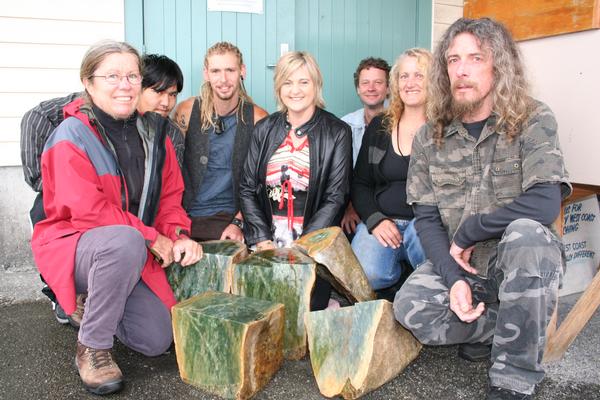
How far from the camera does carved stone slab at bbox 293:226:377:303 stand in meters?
2.51

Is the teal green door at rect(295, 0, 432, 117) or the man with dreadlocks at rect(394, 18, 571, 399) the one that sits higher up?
the teal green door at rect(295, 0, 432, 117)

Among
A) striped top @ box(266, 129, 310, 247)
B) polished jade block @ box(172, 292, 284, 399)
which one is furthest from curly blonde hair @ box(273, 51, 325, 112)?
polished jade block @ box(172, 292, 284, 399)

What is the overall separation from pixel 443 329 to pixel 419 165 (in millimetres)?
767

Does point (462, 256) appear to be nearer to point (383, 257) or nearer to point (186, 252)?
point (383, 257)

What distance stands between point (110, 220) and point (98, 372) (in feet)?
2.07

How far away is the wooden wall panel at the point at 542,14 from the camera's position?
8.02 ft

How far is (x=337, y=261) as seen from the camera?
2.54 meters

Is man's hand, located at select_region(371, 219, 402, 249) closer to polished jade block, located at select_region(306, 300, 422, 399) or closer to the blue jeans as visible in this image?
the blue jeans

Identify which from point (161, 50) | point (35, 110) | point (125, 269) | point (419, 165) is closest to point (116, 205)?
point (125, 269)

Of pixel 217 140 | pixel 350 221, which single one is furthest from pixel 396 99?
pixel 217 140

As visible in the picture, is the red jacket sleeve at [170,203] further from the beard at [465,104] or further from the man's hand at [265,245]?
the beard at [465,104]

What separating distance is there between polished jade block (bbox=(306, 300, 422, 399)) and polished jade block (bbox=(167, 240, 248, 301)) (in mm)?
591

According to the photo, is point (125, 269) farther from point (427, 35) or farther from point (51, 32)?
point (427, 35)

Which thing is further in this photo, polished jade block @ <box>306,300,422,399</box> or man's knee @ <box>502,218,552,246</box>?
polished jade block @ <box>306,300,422,399</box>
